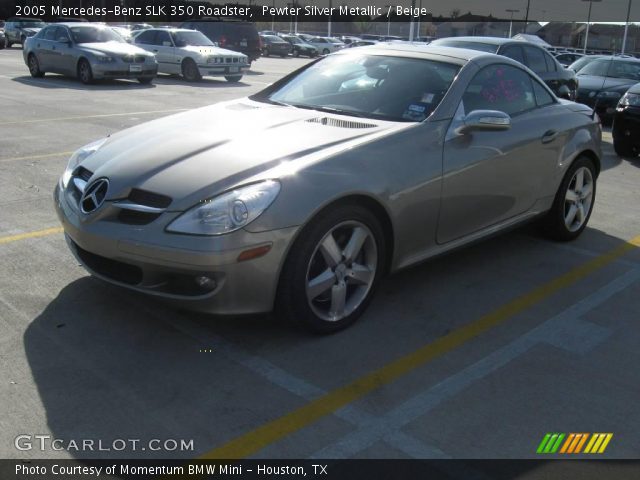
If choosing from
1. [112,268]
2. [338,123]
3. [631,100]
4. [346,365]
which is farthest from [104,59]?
[346,365]

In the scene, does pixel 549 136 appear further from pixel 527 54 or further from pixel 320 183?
pixel 527 54

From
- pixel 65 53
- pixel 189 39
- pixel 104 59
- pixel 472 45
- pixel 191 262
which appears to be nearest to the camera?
pixel 191 262

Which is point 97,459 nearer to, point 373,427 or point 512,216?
point 373,427

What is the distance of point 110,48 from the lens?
17.4 m

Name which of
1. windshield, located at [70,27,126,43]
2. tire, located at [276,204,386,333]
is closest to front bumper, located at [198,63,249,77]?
windshield, located at [70,27,126,43]

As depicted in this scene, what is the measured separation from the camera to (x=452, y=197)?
4445mm

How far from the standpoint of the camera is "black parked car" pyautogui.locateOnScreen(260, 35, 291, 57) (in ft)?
135

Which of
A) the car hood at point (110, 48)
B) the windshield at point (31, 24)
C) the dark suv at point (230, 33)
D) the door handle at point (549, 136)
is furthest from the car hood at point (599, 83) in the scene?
the windshield at point (31, 24)

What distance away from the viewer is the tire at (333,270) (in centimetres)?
364

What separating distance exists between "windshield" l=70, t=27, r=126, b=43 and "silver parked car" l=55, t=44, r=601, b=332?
47.1 feet

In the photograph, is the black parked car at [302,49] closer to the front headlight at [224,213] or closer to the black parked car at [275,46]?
the black parked car at [275,46]

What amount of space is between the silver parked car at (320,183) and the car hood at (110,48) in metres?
13.1

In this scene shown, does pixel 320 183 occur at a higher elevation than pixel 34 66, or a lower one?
higher

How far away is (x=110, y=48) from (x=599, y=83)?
1127cm
